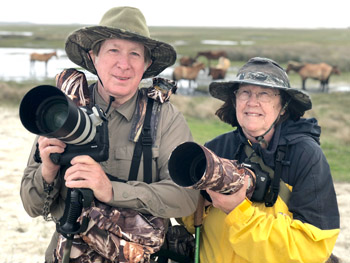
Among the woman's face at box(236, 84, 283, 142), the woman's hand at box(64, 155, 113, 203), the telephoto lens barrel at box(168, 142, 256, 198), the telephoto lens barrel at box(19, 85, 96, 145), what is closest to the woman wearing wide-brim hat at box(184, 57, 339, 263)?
the woman's face at box(236, 84, 283, 142)

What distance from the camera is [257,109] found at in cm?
271

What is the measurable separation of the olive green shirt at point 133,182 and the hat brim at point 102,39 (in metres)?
0.33

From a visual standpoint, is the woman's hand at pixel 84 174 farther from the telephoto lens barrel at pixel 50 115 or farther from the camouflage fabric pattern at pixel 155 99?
the camouflage fabric pattern at pixel 155 99

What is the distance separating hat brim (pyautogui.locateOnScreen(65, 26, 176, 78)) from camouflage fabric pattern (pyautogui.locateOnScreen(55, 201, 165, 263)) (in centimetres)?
94

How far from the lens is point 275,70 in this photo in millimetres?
2789

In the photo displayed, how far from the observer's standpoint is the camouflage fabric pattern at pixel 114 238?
2250mm

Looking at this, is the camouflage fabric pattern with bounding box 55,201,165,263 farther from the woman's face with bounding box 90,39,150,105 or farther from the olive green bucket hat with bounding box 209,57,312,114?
the olive green bucket hat with bounding box 209,57,312,114

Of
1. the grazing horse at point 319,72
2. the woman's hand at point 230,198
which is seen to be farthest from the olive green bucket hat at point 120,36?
the grazing horse at point 319,72

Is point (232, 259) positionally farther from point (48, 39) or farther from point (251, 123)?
point (48, 39)

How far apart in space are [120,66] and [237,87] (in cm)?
89

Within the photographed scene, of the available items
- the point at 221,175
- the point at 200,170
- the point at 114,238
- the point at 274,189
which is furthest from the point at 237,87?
the point at 114,238

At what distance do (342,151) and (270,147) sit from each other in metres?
7.03

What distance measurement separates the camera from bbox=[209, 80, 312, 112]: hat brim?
273cm

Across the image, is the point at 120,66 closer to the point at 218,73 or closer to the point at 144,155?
the point at 144,155
